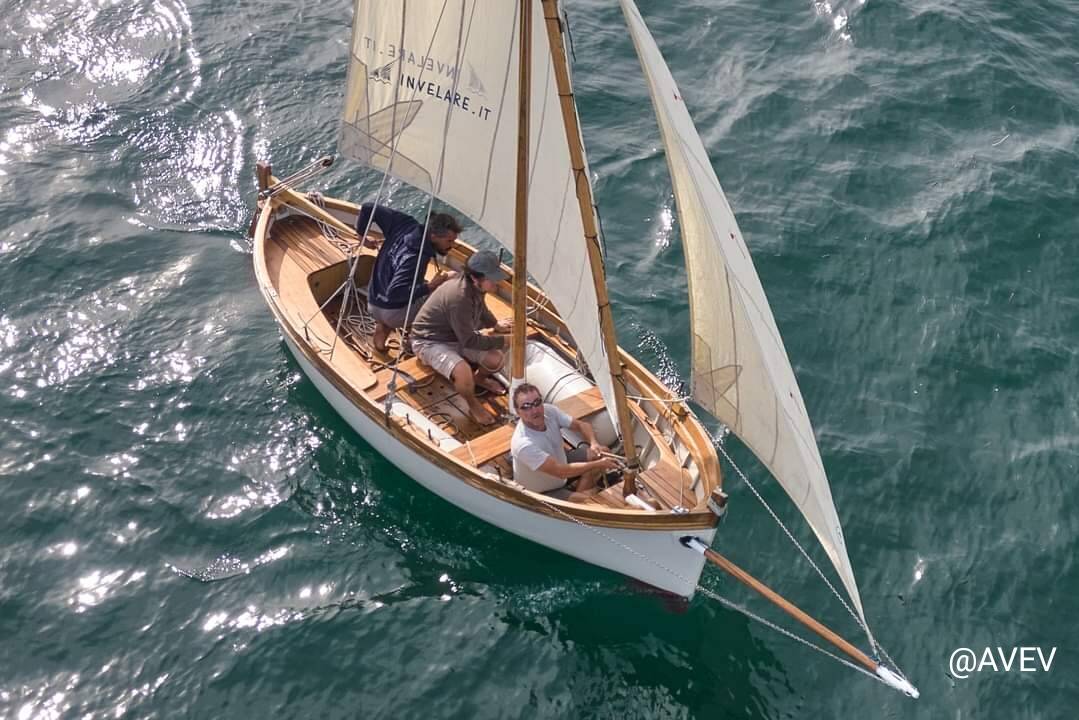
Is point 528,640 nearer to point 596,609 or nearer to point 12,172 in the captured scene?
point 596,609

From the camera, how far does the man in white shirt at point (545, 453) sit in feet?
51.1

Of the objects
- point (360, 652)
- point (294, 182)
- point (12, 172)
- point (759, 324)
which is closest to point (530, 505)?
point (360, 652)

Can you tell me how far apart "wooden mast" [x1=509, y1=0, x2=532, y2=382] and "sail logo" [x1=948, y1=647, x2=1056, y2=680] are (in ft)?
26.0

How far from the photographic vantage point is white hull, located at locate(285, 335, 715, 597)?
1551cm

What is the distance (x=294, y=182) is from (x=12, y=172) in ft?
25.6

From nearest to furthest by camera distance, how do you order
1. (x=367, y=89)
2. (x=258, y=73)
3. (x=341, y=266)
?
(x=367, y=89), (x=341, y=266), (x=258, y=73)

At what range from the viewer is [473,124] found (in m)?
15.6

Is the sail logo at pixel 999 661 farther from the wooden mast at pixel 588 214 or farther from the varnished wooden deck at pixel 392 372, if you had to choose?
the wooden mast at pixel 588 214

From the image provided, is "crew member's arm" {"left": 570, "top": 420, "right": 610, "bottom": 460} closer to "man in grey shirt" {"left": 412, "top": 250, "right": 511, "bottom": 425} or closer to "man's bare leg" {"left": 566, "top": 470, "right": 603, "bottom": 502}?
"man's bare leg" {"left": 566, "top": 470, "right": 603, "bottom": 502}

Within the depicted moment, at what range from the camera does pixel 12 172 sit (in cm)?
2408

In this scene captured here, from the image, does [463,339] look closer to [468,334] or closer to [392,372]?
[468,334]

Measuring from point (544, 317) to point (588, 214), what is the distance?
213 inches

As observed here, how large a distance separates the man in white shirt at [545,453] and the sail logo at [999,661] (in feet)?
19.5

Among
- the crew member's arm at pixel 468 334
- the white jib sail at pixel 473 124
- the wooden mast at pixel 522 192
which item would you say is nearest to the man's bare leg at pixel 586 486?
the white jib sail at pixel 473 124
